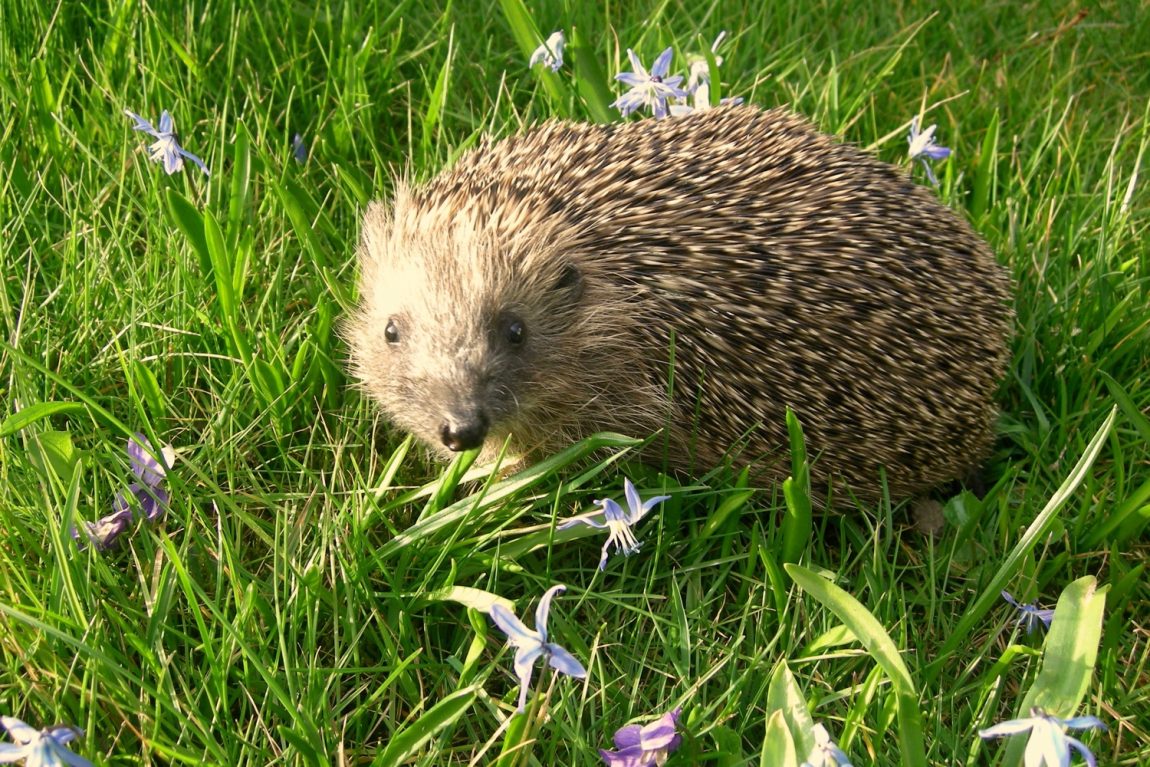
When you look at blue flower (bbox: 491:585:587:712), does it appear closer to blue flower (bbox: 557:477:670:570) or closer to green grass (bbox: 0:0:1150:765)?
green grass (bbox: 0:0:1150:765)

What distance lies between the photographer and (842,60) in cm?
607

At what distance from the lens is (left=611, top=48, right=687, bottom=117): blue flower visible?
4.91 m

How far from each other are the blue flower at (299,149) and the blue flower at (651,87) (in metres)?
1.31

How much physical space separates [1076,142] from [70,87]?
4.48m

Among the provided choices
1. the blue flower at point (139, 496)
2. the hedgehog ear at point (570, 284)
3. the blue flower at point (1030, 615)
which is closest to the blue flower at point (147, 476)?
the blue flower at point (139, 496)

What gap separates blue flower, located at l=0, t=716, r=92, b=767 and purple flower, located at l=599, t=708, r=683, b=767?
1.29 meters

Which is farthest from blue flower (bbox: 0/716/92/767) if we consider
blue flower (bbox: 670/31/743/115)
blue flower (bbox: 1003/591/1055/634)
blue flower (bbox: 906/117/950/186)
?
blue flower (bbox: 906/117/950/186)

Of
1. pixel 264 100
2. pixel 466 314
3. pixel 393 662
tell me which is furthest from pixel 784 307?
pixel 264 100

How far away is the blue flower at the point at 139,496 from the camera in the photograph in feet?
11.8

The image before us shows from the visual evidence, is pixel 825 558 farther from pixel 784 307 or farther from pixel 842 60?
pixel 842 60

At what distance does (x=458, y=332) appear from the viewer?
3.82 m

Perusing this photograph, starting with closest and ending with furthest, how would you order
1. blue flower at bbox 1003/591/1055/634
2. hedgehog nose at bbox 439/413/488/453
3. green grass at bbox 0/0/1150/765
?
1. green grass at bbox 0/0/1150/765
2. hedgehog nose at bbox 439/413/488/453
3. blue flower at bbox 1003/591/1055/634

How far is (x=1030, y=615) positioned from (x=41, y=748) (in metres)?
2.78

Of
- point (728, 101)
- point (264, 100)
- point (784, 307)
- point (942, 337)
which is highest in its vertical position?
point (264, 100)
